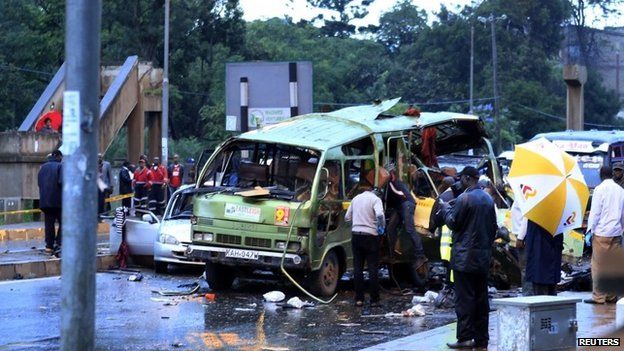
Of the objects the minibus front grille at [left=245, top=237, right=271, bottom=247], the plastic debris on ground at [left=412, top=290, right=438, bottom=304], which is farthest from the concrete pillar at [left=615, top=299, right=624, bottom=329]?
the minibus front grille at [left=245, top=237, right=271, bottom=247]

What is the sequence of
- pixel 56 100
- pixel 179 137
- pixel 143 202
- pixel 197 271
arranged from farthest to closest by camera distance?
pixel 179 137 → pixel 56 100 → pixel 143 202 → pixel 197 271

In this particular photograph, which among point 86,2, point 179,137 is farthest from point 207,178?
point 179,137

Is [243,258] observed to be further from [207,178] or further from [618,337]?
[618,337]

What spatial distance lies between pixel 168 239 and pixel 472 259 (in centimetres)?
841

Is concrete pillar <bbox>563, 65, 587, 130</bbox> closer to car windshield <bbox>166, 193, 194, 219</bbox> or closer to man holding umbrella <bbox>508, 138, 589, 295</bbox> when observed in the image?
car windshield <bbox>166, 193, 194, 219</bbox>

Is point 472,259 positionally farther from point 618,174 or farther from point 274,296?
point 274,296

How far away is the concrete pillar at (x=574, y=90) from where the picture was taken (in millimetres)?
41938

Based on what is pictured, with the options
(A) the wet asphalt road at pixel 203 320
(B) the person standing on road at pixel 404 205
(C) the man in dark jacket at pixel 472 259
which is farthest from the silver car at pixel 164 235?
(C) the man in dark jacket at pixel 472 259

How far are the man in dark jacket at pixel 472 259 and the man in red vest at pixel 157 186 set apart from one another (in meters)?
20.9

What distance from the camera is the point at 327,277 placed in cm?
1609

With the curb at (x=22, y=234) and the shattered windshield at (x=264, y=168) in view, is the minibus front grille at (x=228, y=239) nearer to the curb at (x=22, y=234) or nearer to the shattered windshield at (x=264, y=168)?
the shattered windshield at (x=264, y=168)

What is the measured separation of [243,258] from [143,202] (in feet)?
54.5

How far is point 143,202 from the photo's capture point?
1256 inches

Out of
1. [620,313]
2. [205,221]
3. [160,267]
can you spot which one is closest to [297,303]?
[205,221]
